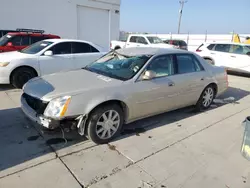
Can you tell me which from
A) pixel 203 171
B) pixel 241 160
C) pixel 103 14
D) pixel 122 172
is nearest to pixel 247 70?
pixel 241 160

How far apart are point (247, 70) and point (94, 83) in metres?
9.03

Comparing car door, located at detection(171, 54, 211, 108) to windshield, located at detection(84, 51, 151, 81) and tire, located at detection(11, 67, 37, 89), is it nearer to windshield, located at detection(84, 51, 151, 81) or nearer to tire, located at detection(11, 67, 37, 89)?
windshield, located at detection(84, 51, 151, 81)

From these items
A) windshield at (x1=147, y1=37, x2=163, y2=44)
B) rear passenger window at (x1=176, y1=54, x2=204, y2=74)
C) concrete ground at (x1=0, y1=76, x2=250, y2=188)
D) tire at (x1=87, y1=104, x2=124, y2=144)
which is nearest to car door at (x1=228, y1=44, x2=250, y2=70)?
windshield at (x1=147, y1=37, x2=163, y2=44)

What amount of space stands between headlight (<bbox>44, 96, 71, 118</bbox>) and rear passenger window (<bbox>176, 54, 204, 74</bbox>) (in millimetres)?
2458

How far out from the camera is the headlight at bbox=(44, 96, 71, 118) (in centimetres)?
294

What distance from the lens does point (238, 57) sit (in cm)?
1002

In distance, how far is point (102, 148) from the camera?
10.8 ft

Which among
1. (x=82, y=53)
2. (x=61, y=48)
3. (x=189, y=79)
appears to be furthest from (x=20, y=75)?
(x=189, y=79)

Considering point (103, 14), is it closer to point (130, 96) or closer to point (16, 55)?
point (16, 55)

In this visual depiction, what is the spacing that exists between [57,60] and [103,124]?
3.94 m

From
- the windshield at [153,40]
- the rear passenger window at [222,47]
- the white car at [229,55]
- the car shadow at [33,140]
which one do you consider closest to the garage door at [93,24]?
the windshield at [153,40]

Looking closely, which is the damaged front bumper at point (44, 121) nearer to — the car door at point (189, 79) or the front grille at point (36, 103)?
the front grille at point (36, 103)

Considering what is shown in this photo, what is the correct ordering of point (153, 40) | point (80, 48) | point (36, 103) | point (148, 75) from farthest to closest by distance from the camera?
point (153, 40)
point (80, 48)
point (148, 75)
point (36, 103)

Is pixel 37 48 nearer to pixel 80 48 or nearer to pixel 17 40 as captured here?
pixel 80 48
